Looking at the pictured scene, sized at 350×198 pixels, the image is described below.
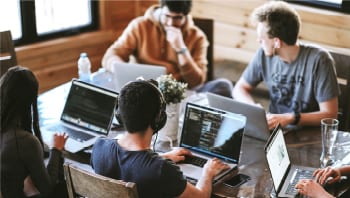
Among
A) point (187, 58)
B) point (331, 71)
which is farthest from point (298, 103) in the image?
point (187, 58)

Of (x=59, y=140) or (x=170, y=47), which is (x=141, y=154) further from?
(x=170, y=47)

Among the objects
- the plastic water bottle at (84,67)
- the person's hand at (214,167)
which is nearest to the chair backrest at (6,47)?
the plastic water bottle at (84,67)

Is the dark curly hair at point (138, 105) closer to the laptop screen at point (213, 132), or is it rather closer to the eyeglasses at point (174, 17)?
the laptop screen at point (213, 132)

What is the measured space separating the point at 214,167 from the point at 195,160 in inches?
6.6

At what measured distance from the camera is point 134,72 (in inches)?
116

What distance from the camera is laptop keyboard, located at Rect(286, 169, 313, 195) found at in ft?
7.36

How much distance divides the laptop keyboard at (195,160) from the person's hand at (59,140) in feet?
1.79

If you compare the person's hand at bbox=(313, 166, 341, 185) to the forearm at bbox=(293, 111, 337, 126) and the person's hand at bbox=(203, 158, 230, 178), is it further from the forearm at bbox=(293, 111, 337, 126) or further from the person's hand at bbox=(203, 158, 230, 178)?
the forearm at bbox=(293, 111, 337, 126)

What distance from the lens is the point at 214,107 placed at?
270 centimetres

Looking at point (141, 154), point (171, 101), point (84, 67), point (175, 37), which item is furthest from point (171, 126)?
point (175, 37)

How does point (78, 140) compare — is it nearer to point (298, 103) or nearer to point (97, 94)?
point (97, 94)

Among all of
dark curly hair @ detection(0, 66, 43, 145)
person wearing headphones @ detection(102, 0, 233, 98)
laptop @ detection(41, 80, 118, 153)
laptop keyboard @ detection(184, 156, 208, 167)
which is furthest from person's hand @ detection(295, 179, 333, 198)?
person wearing headphones @ detection(102, 0, 233, 98)

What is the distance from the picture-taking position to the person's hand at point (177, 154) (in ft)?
7.93

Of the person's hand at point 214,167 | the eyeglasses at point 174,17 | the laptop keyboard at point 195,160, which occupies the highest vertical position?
the eyeglasses at point 174,17
